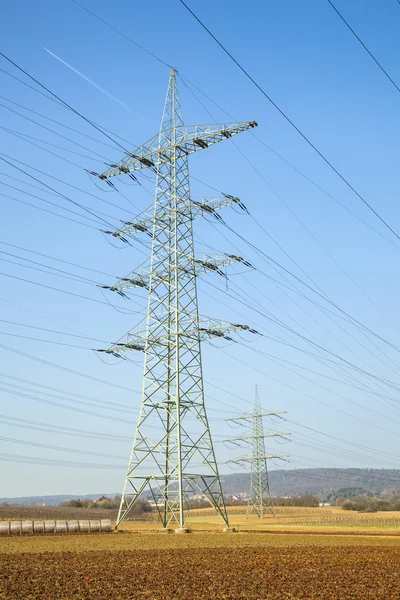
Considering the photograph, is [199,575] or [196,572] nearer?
[199,575]

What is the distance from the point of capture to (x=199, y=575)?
17.6 metres

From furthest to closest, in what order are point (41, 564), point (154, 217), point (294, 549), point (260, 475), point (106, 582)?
point (260, 475) → point (154, 217) → point (294, 549) → point (41, 564) → point (106, 582)

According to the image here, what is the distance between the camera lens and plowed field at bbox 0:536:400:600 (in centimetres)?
1483

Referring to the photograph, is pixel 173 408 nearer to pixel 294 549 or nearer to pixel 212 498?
pixel 212 498

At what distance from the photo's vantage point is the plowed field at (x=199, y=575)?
1483cm

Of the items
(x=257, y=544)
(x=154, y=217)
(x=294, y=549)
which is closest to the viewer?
(x=294, y=549)

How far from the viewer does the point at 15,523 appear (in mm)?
36562

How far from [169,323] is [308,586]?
21886 mm

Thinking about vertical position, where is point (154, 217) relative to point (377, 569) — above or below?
above

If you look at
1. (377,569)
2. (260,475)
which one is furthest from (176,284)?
(260,475)

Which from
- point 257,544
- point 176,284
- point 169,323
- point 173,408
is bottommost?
point 257,544

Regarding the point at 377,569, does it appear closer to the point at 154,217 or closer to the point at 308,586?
the point at 308,586

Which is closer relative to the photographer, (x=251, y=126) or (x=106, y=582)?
(x=106, y=582)

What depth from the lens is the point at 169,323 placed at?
36.6 metres
